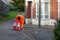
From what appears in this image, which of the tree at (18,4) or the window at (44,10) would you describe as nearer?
the window at (44,10)

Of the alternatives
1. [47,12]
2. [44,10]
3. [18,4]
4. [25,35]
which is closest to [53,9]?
[47,12]

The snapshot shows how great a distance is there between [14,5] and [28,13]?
31.5 meters

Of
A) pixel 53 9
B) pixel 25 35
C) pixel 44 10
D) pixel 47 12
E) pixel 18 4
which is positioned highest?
pixel 18 4

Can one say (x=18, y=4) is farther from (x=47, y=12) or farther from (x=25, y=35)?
(x=25, y=35)

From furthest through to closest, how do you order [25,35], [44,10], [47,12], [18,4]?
[18,4], [47,12], [44,10], [25,35]

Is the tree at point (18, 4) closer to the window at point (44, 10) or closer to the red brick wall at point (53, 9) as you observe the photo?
the window at point (44, 10)

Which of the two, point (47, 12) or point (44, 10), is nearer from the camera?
point (44, 10)

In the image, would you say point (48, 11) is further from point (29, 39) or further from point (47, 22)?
point (29, 39)

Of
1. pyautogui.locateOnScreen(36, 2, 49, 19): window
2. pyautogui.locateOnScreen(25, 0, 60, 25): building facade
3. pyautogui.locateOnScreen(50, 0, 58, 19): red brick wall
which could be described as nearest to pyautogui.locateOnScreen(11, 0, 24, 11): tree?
pyautogui.locateOnScreen(25, 0, 60, 25): building facade

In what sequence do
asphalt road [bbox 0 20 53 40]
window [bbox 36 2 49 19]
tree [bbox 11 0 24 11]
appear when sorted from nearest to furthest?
1. asphalt road [bbox 0 20 53 40]
2. window [bbox 36 2 49 19]
3. tree [bbox 11 0 24 11]

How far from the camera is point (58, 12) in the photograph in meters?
30.6

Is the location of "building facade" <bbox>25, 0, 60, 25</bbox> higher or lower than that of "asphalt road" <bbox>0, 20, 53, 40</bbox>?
higher

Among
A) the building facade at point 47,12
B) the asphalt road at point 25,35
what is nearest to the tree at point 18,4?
the building facade at point 47,12

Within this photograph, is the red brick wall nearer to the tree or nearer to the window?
the window
